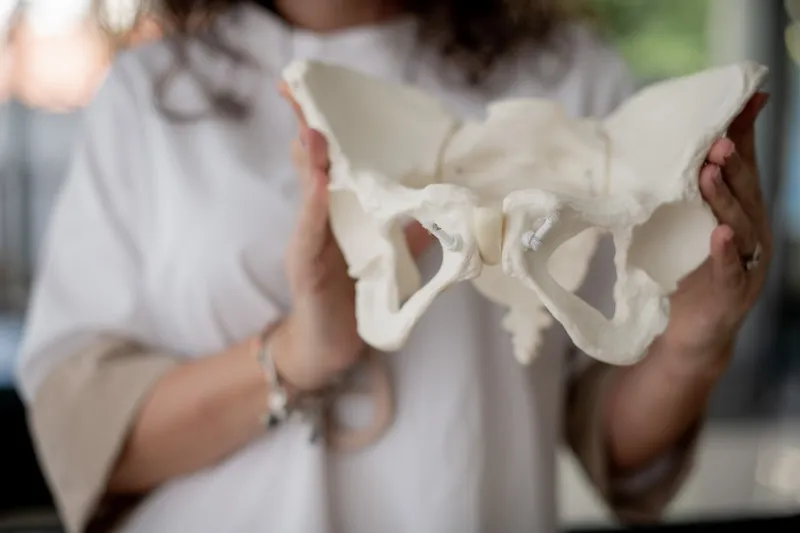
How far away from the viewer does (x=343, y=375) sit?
1.93ft

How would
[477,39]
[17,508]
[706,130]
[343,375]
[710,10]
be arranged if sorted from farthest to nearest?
[710,10] < [17,508] < [477,39] < [343,375] < [706,130]

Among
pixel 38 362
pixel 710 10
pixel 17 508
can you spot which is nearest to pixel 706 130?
pixel 38 362

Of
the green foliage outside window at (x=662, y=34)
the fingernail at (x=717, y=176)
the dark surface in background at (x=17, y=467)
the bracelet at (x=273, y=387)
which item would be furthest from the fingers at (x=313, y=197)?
the green foliage outside window at (x=662, y=34)

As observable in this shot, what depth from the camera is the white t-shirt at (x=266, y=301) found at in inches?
23.7

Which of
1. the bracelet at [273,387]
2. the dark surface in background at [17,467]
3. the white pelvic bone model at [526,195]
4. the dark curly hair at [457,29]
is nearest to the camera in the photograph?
the white pelvic bone model at [526,195]

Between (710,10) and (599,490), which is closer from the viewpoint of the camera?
(599,490)

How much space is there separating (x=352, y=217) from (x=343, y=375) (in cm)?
16

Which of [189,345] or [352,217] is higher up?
[352,217]

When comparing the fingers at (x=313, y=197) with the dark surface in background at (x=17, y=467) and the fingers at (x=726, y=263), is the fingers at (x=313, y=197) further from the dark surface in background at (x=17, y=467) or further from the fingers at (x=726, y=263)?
the dark surface in background at (x=17, y=467)

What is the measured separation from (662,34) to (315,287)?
1805 mm

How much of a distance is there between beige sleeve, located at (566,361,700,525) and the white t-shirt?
3 cm

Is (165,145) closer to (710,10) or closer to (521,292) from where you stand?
(521,292)

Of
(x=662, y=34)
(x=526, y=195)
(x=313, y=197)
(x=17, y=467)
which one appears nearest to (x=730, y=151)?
(x=526, y=195)

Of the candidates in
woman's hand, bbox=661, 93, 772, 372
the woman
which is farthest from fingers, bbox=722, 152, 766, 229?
the woman
